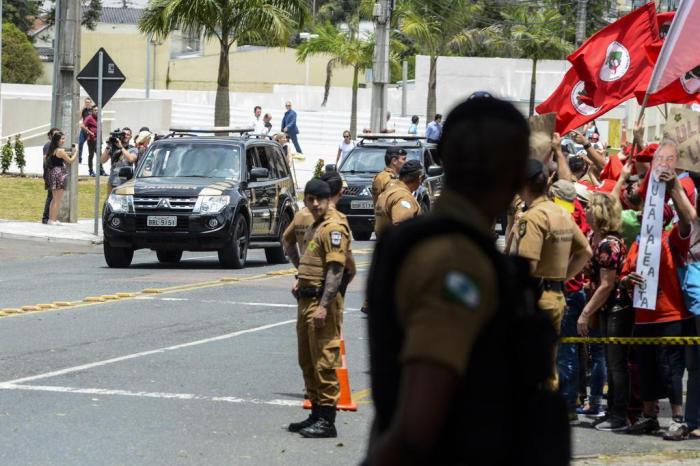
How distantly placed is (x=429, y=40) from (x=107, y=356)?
155ft

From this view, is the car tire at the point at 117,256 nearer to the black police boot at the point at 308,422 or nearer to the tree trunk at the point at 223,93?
the black police boot at the point at 308,422

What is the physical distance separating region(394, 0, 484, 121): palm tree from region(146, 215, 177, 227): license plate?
1465 inches

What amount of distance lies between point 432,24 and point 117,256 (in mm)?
40762

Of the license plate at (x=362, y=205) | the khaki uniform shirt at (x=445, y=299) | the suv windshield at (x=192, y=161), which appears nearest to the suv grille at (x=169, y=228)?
the suv windshield at (x=192, y=161)

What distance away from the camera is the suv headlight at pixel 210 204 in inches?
773

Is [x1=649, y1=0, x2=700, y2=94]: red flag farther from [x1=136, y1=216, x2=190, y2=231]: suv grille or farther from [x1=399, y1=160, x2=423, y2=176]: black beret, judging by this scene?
[x1=136, y1=216, x2=190, y2=231]: suv grille

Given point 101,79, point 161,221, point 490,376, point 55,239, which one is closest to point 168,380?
point 490,376

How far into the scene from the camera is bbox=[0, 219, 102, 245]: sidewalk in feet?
80.4

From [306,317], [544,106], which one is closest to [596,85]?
[544,106]

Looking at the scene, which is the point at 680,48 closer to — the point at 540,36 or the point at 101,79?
the point at 101,79

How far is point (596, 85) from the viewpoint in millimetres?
13023

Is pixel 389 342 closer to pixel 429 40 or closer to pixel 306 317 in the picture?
pixel 306 317

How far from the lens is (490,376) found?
302cm

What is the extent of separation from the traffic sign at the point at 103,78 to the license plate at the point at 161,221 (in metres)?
5.88
